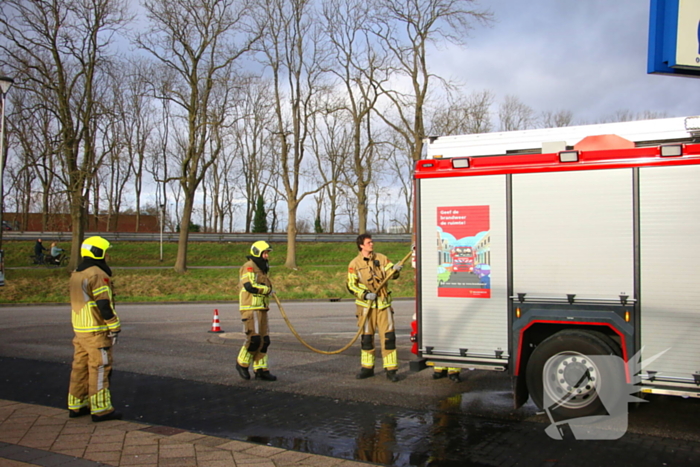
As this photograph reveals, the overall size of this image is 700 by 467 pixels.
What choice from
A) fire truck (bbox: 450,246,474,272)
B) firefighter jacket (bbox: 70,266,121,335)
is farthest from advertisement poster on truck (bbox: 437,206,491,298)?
firefighter jacket (bbox: 70,266,121,335)

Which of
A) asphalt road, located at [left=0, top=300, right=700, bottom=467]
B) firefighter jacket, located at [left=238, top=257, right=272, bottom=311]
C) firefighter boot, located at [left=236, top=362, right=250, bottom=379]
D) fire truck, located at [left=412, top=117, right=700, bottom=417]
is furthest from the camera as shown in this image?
firefighter boot, located at [left=236, top=362, right=250, bottom=379]

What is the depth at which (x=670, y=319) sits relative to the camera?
580 centimetres

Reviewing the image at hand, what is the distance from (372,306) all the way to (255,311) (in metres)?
1.56

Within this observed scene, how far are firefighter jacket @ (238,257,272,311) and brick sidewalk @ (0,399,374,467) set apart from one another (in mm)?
2463

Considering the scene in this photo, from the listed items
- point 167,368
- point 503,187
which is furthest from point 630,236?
point 167,368

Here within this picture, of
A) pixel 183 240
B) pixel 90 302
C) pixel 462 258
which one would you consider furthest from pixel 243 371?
pixel 183 240

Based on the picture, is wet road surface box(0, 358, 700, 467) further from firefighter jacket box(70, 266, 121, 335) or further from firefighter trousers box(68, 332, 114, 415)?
firefighter jacket box(70, 266, 121, 335)

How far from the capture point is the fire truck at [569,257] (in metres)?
5.82

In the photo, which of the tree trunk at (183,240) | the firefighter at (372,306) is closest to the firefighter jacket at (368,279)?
the firefighter at (372,306)

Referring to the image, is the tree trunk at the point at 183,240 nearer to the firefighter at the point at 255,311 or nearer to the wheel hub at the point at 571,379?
the firefighter at the point at 255,311

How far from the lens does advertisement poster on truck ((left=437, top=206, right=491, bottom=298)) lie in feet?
Result: 21.9

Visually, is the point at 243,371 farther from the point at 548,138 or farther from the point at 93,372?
the point at 548,138

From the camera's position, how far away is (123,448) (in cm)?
543

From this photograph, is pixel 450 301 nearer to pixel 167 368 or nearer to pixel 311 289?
pixel 167 368
